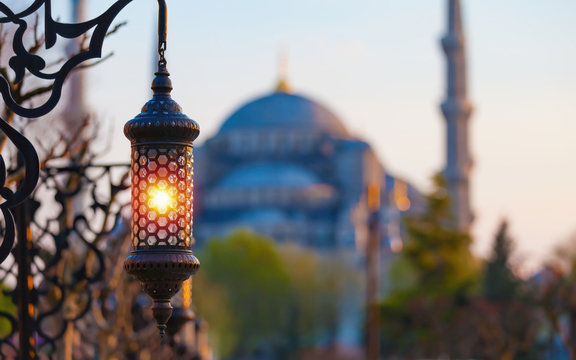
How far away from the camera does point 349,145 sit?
486 feet

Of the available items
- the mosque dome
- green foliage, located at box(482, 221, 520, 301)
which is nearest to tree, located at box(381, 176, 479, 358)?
green foliage, located at box(482, 221, 520, 301)

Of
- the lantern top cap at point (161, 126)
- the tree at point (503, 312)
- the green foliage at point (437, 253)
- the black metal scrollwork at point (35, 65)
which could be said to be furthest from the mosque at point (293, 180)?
the lantern top cap at point (161, 126)

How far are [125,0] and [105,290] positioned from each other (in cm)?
1118

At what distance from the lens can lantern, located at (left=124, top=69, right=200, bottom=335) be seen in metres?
6.32

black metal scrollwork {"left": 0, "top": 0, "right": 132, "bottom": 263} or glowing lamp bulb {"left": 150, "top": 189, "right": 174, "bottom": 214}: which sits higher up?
black metal scrollwork {"left": 0, "top": 0, "right": 132, "bottom": 263}

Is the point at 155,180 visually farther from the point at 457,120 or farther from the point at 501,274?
the point at 457,120

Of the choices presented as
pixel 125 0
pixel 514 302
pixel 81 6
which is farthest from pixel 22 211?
pixel 81 6

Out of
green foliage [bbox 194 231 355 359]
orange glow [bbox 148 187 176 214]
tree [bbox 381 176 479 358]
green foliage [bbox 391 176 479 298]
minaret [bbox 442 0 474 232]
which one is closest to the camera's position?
orange glow [bbox 148 187 176 214]

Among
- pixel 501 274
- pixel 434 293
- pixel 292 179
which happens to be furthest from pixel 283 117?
pixel 501 274

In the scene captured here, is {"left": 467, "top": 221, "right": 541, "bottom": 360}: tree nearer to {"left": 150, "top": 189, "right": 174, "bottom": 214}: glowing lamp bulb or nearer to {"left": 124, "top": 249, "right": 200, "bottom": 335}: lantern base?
{"left": 124, "top": 249, "right": 200, "bottom": 335}: lantern base

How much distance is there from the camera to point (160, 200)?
248 inches

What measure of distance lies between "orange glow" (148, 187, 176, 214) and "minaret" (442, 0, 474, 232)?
87078 mm

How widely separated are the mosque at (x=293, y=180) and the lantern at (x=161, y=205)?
405 feet

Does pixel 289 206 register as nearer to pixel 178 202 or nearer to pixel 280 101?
pixel 280 101
